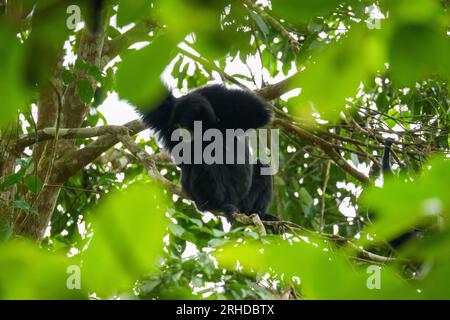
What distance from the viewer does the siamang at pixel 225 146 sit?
17.5ft

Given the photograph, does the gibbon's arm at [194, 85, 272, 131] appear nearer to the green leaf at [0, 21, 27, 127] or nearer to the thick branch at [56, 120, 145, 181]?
the thick branch at [56, 120, 145, 181]

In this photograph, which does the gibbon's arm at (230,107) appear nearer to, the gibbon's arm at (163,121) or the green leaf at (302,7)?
the gibbon's arm at (163,121)

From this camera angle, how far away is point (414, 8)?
0.56 metres

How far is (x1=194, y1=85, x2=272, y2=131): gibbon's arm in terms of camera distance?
579cm

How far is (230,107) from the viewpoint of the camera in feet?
19.4

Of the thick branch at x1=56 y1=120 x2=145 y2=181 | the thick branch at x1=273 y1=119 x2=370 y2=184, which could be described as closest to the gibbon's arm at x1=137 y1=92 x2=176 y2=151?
the thick branch at x1=56 y1=120 x2=145 y2=181

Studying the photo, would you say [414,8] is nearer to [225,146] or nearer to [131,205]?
[131,205]

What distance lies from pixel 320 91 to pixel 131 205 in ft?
0.74

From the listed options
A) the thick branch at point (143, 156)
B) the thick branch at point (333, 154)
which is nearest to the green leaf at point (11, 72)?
the thick branch at point (143, 156)

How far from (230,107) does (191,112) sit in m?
0.74

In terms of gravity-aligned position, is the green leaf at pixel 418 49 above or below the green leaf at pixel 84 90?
below

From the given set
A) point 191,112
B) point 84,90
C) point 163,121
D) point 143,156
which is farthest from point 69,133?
point 191,112

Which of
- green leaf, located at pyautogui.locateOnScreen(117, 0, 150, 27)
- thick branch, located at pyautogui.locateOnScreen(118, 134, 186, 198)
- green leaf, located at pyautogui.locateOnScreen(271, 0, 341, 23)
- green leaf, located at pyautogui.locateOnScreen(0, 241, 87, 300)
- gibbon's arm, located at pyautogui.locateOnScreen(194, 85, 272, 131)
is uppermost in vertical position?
gibbon's arm, located at pyautogui.locateOnScreen(194, 85, 272, 131)

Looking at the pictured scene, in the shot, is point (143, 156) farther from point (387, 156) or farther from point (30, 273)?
point (30, 273)
